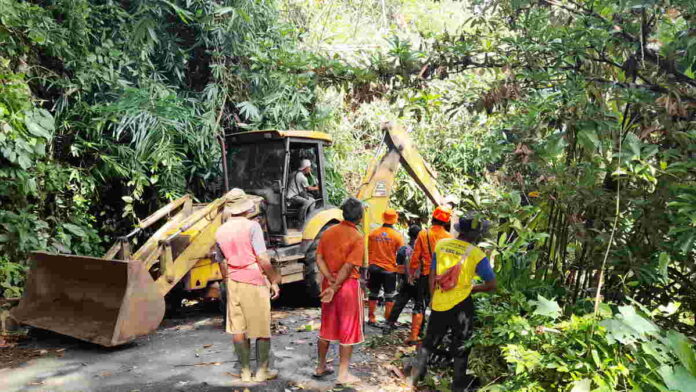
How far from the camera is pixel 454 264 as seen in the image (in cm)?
492

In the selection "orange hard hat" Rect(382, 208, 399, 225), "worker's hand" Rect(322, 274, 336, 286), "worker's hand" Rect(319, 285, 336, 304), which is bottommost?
"worker's hand" Rect(319, 285, 336, 304)

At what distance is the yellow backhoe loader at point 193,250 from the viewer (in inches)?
246

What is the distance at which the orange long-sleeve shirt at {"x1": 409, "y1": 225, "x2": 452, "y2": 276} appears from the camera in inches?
251

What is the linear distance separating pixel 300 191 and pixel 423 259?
2.88 metres

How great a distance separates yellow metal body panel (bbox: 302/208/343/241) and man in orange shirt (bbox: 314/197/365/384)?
313 centimetres

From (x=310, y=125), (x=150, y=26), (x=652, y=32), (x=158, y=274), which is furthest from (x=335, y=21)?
(x=652, y=32)

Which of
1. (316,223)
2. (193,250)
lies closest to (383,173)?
(316,223)

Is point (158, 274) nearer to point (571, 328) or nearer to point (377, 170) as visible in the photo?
point (377, 170)

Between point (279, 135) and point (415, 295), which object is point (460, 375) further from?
point (279, 135)

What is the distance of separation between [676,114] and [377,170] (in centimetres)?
521

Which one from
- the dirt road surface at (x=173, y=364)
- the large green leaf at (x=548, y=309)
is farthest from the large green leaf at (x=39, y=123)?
the large green leaf at (x=548, y=309)

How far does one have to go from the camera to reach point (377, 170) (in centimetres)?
848

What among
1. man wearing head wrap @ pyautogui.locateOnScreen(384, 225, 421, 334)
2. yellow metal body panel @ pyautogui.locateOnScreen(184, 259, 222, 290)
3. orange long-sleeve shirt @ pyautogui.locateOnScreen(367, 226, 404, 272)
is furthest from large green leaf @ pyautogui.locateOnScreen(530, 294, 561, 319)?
yellow metal body panel @ pyautogui.locateOnScreen(184, 259, 222, 290)

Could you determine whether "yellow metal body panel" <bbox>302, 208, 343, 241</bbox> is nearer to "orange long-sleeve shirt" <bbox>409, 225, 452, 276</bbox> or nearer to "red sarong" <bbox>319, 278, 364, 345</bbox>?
"orange long-sleeve shirt" <bbox>409, 225, 452, 276</bbox>
